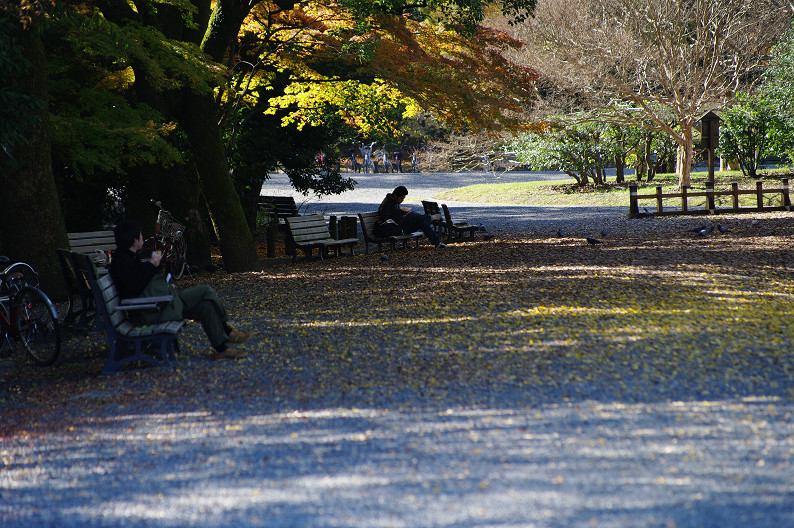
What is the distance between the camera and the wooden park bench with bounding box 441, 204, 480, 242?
15.5 meters

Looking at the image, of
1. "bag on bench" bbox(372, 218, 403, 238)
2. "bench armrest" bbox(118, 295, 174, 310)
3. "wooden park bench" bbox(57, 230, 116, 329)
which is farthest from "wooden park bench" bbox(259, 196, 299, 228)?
"bench armrest" bbox(118, 295, 174, 310)

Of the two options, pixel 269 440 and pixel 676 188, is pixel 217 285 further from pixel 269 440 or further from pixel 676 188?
pixel 676 188

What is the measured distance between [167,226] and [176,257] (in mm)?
600

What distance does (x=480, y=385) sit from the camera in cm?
542

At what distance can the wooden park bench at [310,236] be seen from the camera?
14.0 m

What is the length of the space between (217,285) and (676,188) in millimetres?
17996

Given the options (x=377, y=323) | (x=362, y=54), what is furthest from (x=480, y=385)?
(x=362, y=54)

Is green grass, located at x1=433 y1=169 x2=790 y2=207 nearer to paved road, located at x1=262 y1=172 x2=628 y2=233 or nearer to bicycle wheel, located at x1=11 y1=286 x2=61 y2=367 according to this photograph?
paved road, located at x1=262 y1=172 x2=628 y2=233

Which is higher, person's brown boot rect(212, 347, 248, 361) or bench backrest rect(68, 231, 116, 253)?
bench backrest rect(68, 231, 116, 253)

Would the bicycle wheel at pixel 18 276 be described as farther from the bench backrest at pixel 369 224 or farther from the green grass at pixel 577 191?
the green grass at pixel 577 191

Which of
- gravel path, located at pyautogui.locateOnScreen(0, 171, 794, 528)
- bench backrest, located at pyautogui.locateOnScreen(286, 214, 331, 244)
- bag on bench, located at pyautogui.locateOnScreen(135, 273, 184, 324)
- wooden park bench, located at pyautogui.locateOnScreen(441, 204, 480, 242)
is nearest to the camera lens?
gravel path, located at pyautogui.locateOnScreen(0, 171, 794, 528)

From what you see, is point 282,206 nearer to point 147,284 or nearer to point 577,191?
point 577,191

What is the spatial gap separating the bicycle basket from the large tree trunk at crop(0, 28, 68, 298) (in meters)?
2.09

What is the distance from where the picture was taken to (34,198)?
32.2ft
